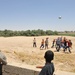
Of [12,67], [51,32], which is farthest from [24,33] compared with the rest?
[12,67]

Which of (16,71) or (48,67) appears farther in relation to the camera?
(16,71)

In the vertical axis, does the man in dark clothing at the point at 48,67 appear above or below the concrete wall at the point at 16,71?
above

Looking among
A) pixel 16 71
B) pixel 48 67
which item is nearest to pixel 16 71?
pixel 16 71

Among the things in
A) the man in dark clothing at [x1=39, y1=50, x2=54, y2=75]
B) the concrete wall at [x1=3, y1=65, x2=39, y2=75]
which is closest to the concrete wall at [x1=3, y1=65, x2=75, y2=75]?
the concrete wall at [x1=3, y1=65, x2=39, y2=75]

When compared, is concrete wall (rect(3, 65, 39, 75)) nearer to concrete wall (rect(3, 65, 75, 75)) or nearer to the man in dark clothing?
concrete wall (rect(3, 65, 75, 75))

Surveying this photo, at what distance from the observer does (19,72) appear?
709 cm

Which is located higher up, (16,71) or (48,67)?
(48,67)


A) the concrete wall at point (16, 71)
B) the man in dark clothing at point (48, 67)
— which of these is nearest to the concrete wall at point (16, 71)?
the concrete wall at point (16, 71)

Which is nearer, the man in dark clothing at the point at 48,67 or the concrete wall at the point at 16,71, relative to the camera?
the man in dark clothing at the point at 48,67

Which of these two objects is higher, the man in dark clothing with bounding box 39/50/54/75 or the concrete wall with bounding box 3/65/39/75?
the man in dark clothing with bounding box 39/50/54/75

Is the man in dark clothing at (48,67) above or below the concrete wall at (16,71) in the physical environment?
above

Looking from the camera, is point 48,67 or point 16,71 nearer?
point 48,67

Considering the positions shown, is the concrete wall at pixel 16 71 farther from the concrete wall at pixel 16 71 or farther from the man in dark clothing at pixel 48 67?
the man in dark clothing at pixel 48 67

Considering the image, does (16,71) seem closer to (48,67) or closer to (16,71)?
(16,71)
